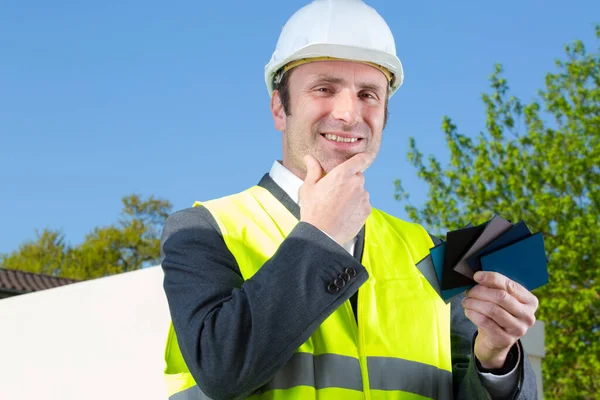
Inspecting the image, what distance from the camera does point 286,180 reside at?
2.33 meters

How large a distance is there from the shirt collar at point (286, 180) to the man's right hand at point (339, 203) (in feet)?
0.90

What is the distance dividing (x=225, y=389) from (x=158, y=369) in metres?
3.64

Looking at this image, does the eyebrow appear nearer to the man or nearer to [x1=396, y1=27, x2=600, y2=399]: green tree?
the man

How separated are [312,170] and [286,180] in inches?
9.3

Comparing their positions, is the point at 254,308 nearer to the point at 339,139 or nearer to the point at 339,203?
the point at 339,203

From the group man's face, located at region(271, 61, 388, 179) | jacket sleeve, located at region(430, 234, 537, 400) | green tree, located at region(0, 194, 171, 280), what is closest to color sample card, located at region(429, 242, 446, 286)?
jacket sleeve, located at region(430, 234, 537, 400)

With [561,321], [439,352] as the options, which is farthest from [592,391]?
[439,352]

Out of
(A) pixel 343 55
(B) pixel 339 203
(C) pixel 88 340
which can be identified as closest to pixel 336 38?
(A) pixel 343 55

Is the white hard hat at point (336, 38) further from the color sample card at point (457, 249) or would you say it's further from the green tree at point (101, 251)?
the green tree at point (101, 251)

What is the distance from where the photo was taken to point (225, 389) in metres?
1.79

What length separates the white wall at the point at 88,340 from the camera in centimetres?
540

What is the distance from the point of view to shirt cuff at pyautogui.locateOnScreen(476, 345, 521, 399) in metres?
2.04

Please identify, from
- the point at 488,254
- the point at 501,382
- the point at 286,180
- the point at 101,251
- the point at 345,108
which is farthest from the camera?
the point at 101,251

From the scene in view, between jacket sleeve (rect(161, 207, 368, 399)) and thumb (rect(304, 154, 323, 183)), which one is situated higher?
thumb (rect(304, 154, 323, 183))
